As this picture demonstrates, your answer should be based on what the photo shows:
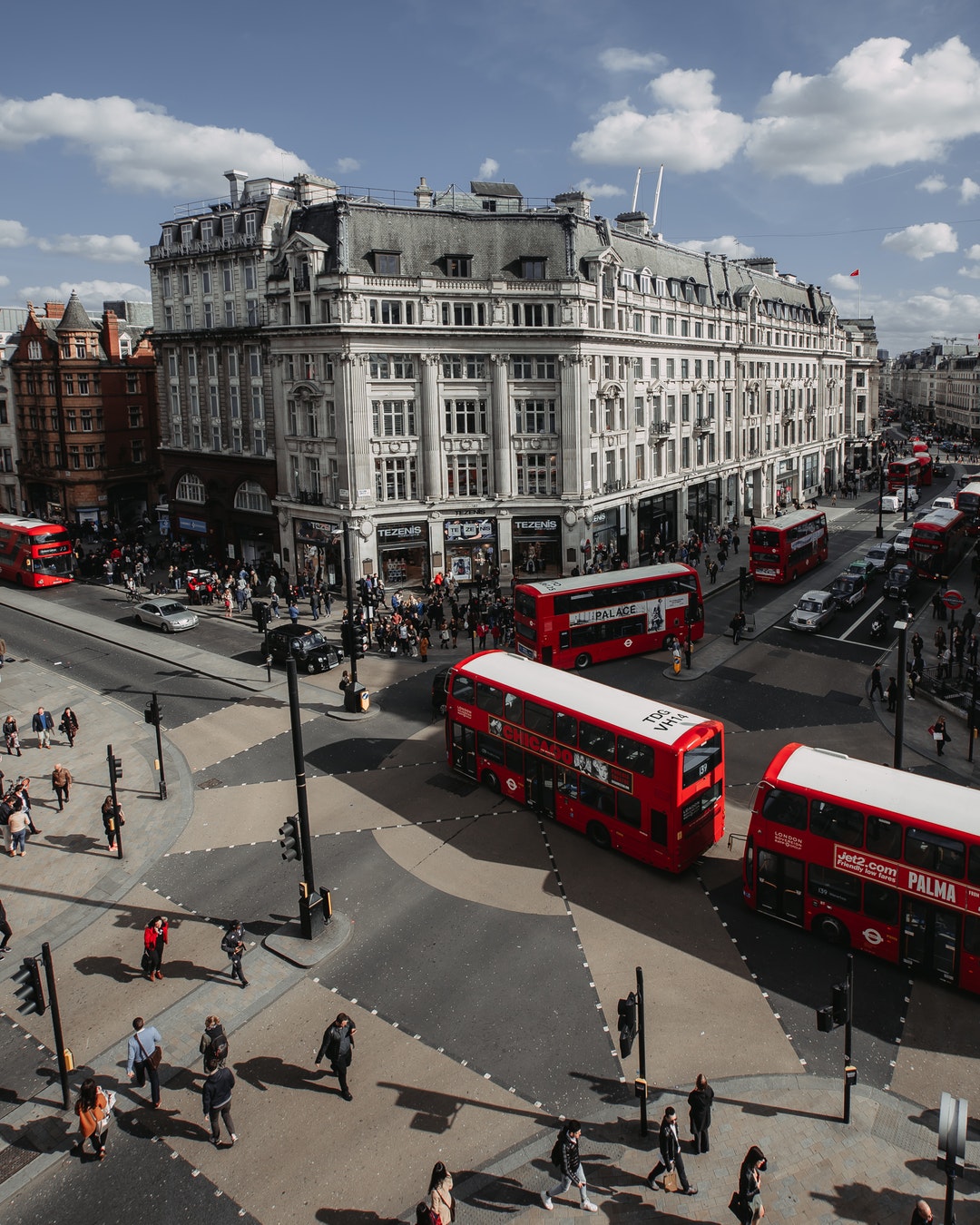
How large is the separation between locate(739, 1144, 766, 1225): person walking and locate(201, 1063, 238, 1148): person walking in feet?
25.2

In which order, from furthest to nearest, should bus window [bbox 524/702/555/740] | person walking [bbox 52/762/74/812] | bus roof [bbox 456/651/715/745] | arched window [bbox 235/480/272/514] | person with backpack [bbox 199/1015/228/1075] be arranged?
arched window [bbox 235/480/272/514], person walking [bbox 52/762/74/812], bus window [bbox 524/702/555/740], bus roof [bbox 456/651/715/745], person with backpack [bbox 199/1015/228/1075]

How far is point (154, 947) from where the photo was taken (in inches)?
715

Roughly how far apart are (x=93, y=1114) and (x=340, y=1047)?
381 cm

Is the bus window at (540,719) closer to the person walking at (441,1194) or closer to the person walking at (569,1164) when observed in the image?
the person walking at (569,1164)

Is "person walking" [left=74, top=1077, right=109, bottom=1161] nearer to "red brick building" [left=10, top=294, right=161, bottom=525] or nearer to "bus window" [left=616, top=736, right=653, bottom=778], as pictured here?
"bus window" [left=616, top=736, right=653, bottom=778]

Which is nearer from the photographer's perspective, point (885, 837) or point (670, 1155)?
point (670, 1155)

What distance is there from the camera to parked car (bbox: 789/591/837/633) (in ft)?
144

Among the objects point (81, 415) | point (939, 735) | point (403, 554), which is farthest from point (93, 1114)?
point (81, 415)

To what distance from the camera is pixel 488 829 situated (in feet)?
80.0

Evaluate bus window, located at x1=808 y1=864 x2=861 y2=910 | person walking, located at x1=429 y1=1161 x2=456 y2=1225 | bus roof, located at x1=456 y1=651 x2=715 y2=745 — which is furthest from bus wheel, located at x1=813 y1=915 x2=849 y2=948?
person walking, located at x1=429 y1=1161 x2=456 y2=1225

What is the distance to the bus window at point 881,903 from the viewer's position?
17.8m

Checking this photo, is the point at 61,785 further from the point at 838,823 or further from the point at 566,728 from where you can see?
the point at 838,823

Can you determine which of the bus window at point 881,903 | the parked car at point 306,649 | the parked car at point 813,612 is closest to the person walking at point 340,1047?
the bus window at point 881,903

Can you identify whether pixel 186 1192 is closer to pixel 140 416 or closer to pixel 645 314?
→ pixel 645 314
